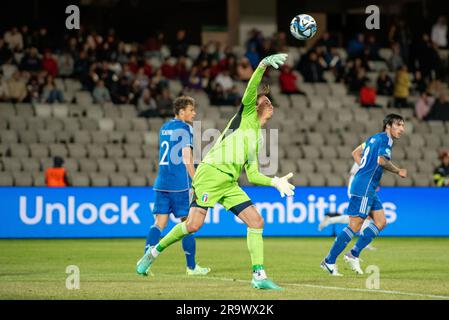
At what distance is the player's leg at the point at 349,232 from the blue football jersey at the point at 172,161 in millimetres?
2162

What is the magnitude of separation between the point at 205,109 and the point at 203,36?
8.13 metres

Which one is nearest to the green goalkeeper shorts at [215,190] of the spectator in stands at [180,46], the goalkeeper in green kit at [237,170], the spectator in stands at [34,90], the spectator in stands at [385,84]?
the goalkeeper in green kit at [237,170]

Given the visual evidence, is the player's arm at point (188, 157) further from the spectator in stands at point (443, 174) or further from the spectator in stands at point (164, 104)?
the spectator in stands at point (164, 104)

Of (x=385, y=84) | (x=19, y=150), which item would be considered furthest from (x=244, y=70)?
(x=19, y=150)

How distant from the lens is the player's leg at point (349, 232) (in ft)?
44.7

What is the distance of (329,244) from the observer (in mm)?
20578

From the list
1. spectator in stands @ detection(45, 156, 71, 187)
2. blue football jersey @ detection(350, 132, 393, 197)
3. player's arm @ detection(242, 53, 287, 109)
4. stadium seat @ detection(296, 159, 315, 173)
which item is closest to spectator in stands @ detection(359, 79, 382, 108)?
stadium seat @ detection(296, 159, 315, 173)

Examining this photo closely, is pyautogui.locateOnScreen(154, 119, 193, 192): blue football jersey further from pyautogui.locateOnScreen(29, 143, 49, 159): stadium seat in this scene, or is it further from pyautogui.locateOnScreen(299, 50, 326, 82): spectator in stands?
pyautogui.locateOnScreen(299, 50, 326, 82): spectator in stands

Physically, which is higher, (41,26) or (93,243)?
(41,26)

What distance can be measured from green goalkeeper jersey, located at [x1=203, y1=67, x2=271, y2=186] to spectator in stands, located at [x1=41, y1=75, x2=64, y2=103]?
14.9 m

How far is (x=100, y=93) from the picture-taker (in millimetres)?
26562
